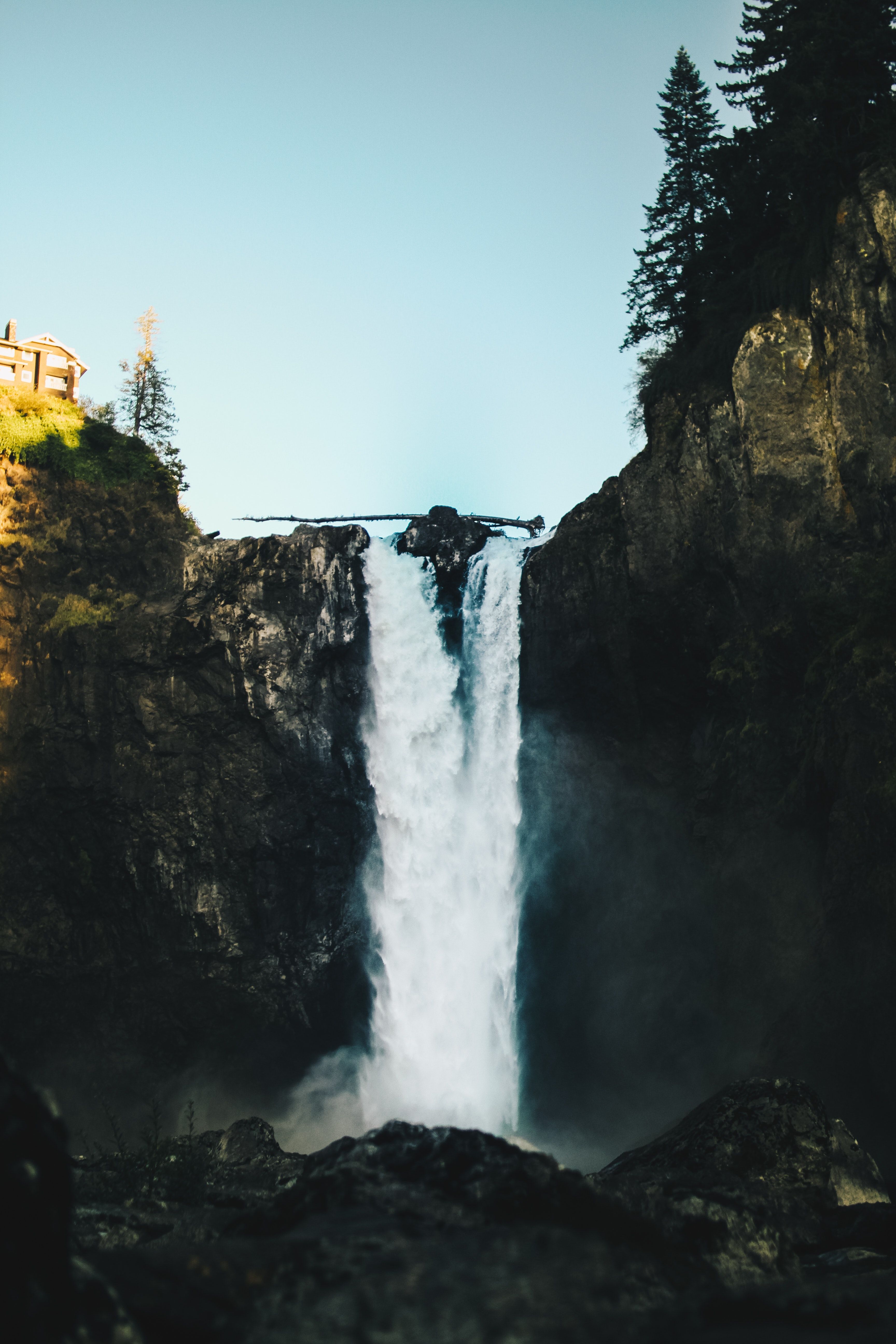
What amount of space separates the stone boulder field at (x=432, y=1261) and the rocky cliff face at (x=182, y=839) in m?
16.7

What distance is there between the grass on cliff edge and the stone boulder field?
25.6 m

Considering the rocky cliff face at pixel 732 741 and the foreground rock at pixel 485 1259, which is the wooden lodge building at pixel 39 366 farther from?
the foreground rock at pixel 485 1259

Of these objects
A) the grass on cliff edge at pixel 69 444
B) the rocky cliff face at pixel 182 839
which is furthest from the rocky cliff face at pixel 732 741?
the grass on cliff edge at pixel 69 444

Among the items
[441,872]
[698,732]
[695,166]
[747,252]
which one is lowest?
[441,872]

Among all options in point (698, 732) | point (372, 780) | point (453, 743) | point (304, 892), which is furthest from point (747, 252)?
point (304, 892)

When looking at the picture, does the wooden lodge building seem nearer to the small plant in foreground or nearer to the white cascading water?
the white cascading water

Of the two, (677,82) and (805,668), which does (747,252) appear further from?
(805,668)

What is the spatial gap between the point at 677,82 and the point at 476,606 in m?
18.7

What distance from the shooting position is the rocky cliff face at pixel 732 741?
21703 mm

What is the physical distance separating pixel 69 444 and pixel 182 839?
44.8ft

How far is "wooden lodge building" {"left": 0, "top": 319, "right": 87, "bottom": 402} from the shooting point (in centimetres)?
3975

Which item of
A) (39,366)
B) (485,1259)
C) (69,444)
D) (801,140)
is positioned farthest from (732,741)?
(39,366)

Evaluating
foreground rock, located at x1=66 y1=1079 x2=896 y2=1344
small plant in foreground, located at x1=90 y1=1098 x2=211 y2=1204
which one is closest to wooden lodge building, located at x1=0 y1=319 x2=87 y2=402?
small plant in foreground, located at x1=90 y1=1098 x2=211 y2=1204

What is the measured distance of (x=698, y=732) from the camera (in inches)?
1112
